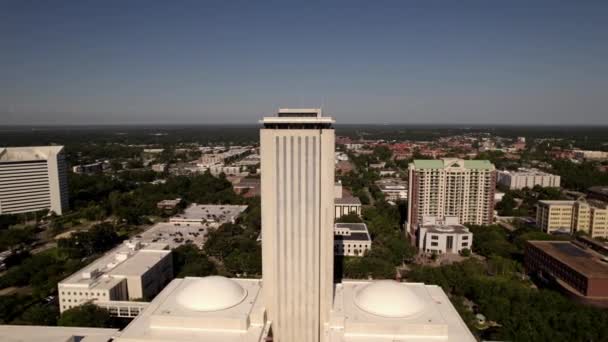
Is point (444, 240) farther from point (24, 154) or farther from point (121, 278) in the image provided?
point (24, 154)

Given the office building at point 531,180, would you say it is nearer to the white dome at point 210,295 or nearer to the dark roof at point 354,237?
the dark roof at point 354,237

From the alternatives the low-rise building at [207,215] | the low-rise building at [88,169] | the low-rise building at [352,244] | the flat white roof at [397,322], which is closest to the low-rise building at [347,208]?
the low-rise building at [352,244]

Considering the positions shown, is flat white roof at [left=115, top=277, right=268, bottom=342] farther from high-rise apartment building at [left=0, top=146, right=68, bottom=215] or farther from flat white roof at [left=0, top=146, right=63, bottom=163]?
flat white roof at [left=0, top=146, right=63, bottom=163]

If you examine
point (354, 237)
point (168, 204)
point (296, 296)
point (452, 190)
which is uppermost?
point (452, 190)

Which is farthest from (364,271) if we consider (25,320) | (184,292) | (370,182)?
(370,182)

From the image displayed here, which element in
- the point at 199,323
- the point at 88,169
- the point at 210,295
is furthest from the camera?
the point at 88,169

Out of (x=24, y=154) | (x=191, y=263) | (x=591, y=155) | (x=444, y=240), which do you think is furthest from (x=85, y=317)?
(x=591, y=155)

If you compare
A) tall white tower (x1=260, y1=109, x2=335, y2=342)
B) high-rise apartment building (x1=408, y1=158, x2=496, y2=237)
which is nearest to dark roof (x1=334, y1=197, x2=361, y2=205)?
high-rise apartment building (x1=408, y1=158, x2=496, y2=237)
